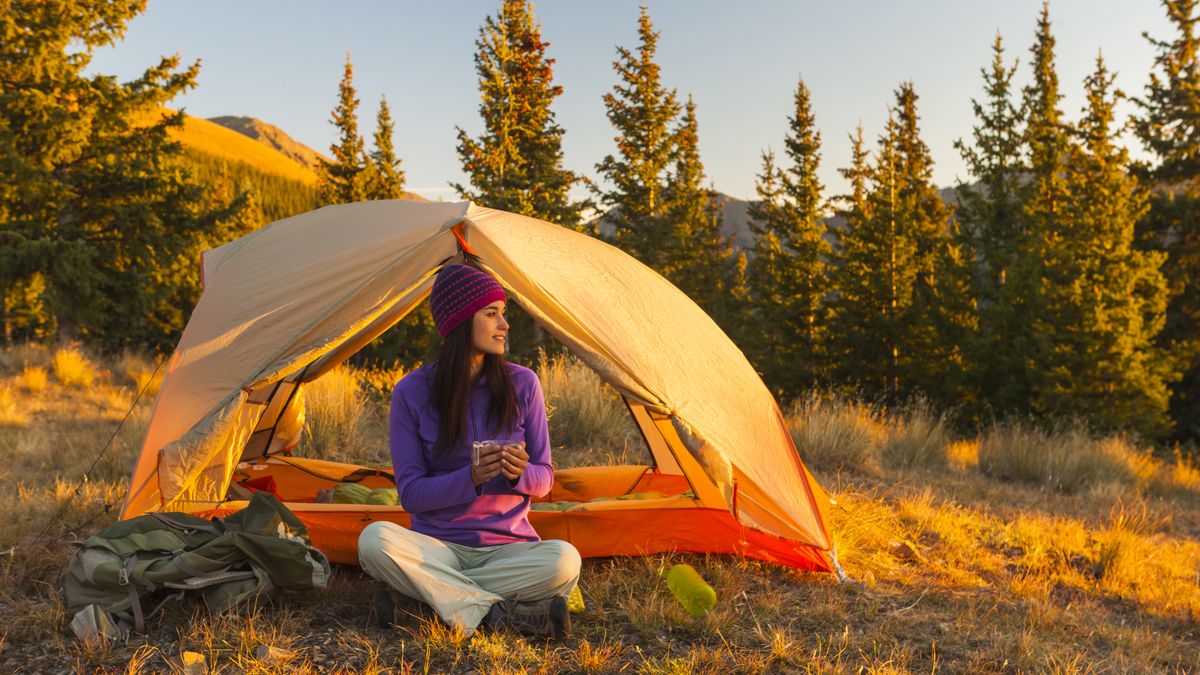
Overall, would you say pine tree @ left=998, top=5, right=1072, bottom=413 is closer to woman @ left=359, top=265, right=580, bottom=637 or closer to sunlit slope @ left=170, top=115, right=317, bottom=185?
woman @ left=359, top=265, right=580, bottom=637

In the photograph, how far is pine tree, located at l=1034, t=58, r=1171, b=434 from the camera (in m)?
18.3

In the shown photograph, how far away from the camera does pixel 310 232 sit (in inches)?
189

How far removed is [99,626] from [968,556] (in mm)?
4860

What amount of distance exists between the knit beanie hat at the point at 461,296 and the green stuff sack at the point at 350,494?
1.95 meters

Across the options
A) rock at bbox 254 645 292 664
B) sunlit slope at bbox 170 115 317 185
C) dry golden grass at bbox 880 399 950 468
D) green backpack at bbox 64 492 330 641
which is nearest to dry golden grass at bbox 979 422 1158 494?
dry golden grass at bbox 880 399 950 468

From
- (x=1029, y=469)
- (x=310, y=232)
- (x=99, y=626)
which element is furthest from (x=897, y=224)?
(x=99, y=626)

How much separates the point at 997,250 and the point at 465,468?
24.9m

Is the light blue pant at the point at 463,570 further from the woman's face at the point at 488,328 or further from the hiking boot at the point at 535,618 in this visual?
the woman's face at the point at 488,328

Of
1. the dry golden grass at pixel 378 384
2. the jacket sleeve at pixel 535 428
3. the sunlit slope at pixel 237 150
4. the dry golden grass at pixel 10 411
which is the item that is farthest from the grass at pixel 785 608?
the sunlit slope at pixel 237 150

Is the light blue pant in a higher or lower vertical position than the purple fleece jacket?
lower

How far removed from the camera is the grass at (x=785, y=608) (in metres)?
3.13

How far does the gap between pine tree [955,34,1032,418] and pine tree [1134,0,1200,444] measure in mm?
3510

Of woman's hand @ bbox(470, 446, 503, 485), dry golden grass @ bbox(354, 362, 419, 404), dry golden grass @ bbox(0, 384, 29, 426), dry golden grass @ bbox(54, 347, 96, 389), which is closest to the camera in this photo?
woman's hand @ bbox(470, 446, 503, 485)

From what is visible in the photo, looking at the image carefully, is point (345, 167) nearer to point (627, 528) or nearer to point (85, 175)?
point (85, 175)
